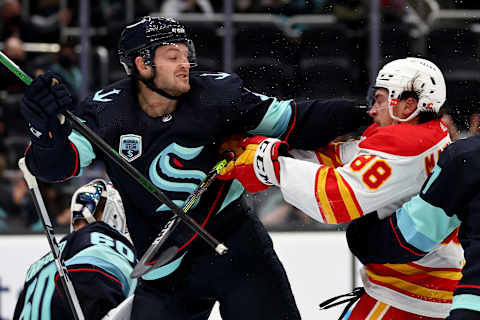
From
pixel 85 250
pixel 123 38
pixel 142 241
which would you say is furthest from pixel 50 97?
pixel 85 250

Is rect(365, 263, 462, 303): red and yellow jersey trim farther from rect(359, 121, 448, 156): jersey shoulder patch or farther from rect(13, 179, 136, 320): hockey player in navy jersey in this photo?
rect(13, 179, 136, 320): hockey player in navy jersey

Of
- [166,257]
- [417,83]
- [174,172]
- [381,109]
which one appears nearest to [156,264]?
[166,257]

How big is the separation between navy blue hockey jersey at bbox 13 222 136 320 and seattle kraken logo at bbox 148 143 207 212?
41 cm

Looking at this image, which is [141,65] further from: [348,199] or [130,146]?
[348,199]

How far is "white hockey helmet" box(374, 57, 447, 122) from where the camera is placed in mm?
2088

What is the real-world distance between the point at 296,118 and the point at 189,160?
0.32m

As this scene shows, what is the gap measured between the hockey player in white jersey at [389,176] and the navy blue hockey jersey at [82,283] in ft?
1.94

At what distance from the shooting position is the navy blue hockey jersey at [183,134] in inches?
89.4

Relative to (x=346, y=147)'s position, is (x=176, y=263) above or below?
below

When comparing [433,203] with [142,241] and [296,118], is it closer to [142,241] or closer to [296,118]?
[296,118]

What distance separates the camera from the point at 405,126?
81.0 inches

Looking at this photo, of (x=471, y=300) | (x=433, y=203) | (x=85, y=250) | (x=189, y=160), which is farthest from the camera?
(x=85, y=250)

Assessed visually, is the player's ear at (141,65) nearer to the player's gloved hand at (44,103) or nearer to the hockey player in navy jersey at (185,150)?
the hockey player in navy jersey at (185,150)

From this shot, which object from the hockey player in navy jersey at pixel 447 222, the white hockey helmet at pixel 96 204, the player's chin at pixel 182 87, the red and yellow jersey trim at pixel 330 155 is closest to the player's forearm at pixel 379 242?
the hockey player in navy jersey at pixel 447 222
